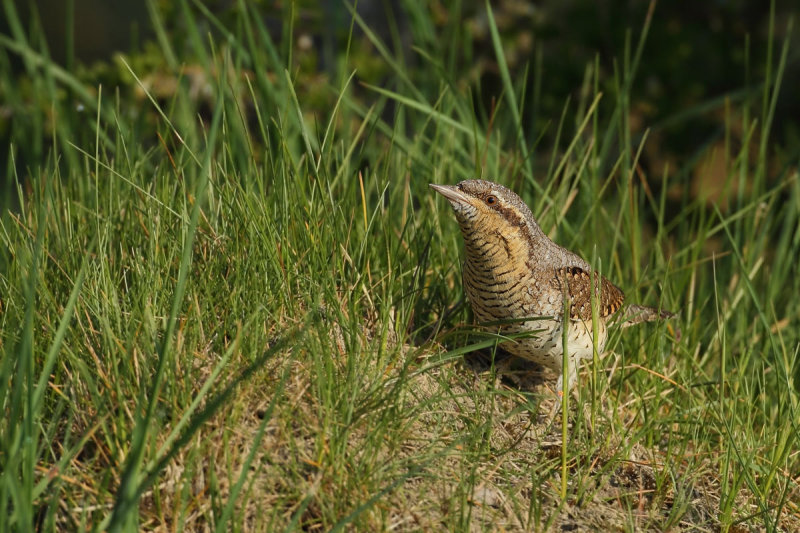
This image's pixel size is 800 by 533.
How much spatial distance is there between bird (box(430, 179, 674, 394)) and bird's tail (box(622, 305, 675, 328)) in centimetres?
13

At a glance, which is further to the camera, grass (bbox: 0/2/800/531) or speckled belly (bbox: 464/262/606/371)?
speckled belly (bbox: 464/262/606/371)

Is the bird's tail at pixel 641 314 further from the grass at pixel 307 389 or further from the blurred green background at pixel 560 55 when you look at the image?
the blurred green background at pixel 560 55

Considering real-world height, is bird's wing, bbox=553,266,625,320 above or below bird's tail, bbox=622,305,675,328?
above

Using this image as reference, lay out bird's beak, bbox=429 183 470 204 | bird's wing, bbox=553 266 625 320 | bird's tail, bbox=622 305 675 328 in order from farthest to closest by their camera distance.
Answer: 1. bird's tail, bbox=622 305 675 328
2. bird's wing, bbox=553 266 625 320
3. bird's beak, bbox=429 183 470 204

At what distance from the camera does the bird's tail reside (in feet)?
11.0

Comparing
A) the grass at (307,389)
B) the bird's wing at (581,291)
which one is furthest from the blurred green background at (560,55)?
the bird's wing at (581,291)

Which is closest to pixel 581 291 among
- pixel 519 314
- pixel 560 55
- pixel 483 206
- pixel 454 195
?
pixel 519 314

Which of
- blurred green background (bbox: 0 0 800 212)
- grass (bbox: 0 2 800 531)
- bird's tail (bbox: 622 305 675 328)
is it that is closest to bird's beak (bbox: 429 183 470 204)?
grass (bbox: 0 2 800 531)

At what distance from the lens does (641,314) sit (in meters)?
3.42

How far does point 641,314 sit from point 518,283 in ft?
2.08

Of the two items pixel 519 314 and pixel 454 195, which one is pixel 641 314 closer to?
pixel 519 314

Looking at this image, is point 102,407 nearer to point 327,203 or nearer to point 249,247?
point 249,247

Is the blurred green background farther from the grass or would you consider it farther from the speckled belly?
the speckled belly

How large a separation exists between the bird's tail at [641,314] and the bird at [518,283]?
126 mm
